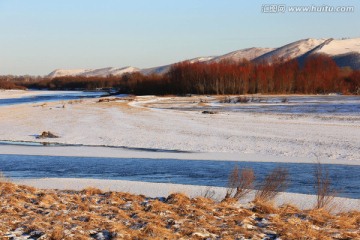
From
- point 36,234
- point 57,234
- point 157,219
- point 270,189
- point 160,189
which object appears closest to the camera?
point 57,234

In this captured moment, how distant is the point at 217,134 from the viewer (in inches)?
1070

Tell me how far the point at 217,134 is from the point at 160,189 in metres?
14.1

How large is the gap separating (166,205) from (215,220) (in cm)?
138

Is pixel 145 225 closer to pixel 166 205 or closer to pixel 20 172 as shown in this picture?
pixel 166 205

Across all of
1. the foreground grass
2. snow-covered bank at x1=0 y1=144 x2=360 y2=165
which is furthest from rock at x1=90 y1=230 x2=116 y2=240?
snow-covered bank at x1=0 y1=144 x2=360 y2=165

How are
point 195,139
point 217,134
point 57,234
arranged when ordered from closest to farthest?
point 57,234 < point 195,139 < point 217,134

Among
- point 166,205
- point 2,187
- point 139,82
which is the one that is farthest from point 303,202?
point 139,82

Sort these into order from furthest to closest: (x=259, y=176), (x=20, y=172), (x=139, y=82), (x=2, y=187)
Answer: (x=139, y=82) < (x=20, y=172) < (x=259, y=176) < (x=2, y=187)

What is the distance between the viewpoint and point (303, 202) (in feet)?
38.5

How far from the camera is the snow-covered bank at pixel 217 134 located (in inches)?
834

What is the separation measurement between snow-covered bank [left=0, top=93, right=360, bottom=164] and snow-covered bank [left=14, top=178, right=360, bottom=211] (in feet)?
20.6

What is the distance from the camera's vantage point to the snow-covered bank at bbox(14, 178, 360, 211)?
11578 mm

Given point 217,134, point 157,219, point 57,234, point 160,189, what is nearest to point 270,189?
point 160,189

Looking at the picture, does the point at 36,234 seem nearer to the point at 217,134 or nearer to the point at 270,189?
the point at 270,189
